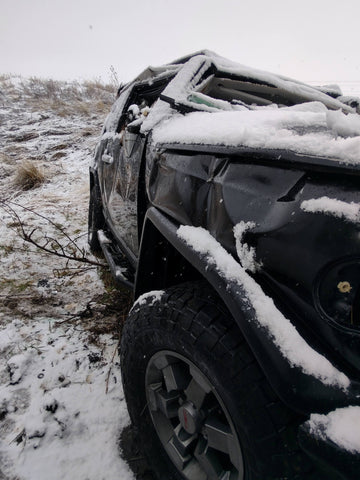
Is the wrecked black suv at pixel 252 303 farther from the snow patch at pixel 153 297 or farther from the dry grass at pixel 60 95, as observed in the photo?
the dry grass at pixel 60 95

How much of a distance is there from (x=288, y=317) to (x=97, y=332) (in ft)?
5.65

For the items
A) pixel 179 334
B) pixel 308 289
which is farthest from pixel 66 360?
pixel 308 289

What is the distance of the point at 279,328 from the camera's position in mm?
678

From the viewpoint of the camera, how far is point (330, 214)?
2.11 ft

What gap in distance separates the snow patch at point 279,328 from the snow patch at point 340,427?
5 cm

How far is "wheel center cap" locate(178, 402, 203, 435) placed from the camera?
1.02m

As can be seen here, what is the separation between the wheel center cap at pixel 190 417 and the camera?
1.02 meters

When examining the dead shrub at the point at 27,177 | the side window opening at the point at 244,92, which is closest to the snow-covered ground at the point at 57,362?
the dead shrub at the point at 27,177

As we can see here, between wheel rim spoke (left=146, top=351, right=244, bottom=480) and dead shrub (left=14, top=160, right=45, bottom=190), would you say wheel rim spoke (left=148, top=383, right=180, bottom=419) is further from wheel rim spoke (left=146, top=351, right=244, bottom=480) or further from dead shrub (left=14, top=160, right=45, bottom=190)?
dead shrub (left=14, top=160, right=45, bottom=190)

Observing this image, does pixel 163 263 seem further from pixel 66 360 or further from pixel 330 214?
pixel 66 360

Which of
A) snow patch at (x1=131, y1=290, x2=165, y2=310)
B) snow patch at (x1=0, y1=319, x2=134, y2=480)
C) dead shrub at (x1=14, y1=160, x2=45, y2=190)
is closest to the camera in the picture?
→ snow patch at (x1=131, y1=290, x2=165, y2=310)

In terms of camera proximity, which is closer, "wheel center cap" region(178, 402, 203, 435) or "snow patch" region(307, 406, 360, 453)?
"snow patch" region(307, 406, 360, 453)

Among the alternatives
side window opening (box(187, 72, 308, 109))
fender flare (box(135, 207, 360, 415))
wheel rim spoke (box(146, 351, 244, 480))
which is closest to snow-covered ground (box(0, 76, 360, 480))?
wheel rim spoke (box(146, 351, 244, 480))

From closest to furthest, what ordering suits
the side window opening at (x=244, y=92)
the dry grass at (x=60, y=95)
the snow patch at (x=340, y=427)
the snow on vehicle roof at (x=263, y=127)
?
the snow patch at (x=340, y=427), the snow on vehicle roof at (x=263, y=127), the side window opening at (x=244, y=92), the dry grass at (x=60, y=95)
